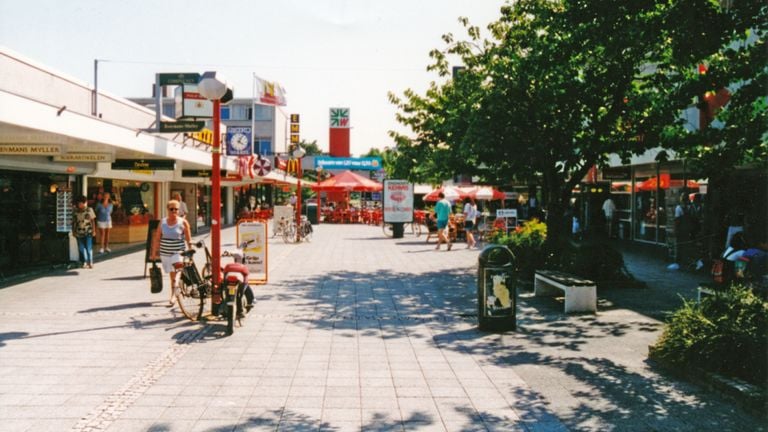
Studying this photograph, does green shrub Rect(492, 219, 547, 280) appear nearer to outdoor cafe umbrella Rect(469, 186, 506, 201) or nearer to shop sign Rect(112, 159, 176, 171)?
shop sign Rect(112, 159, 176, 171)

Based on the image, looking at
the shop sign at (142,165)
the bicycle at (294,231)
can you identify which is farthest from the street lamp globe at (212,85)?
the bicycle at (294,231)

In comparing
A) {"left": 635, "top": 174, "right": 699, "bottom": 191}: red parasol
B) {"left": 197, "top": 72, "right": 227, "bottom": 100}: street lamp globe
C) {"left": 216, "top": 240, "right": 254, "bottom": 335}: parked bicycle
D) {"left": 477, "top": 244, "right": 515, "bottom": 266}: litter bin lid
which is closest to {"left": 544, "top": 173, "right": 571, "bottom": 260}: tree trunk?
{"left": 477, "top": 244, "right": 515, "bottom": 266}: litter bin lid

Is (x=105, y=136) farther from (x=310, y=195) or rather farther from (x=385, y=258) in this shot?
(x=310, y=195)

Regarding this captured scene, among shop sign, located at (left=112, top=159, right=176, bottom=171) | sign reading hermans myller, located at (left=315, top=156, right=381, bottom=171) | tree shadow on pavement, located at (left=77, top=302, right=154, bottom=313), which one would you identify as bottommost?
tree shadow on pavement, located at (left=77, top=302, right=154, bottom=313)

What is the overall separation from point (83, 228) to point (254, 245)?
4239 mm

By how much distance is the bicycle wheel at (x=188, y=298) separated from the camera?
8344mm

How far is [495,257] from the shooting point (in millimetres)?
8203

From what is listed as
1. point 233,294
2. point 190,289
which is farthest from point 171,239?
point 233,294

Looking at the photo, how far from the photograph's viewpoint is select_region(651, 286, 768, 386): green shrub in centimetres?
547

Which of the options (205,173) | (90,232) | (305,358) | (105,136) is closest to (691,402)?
(305,358)

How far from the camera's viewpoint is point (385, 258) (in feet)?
56.7

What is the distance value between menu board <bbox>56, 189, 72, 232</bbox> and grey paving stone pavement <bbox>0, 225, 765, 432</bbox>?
11.9 ft

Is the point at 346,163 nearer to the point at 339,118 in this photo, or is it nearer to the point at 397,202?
the point at 339,118

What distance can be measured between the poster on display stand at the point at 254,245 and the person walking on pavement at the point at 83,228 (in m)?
3.76
